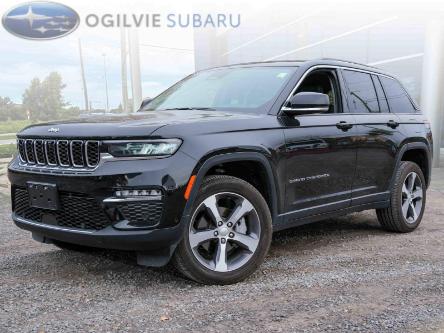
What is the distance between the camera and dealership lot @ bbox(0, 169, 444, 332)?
3.18 metres

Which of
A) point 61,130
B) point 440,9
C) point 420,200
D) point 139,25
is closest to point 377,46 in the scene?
point 440,9

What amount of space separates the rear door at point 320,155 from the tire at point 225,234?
0.46 meters

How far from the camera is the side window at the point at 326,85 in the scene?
4867mm

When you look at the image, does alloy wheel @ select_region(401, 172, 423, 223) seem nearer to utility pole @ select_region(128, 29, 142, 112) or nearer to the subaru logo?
utility pole @ select_region(128, 29, 142, 112)

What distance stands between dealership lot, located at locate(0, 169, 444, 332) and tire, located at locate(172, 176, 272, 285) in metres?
0.13

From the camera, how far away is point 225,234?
12.6ft

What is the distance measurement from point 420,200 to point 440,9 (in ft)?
25.2

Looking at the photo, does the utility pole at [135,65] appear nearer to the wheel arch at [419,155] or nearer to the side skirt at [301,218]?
the wheel arch at [419,155]

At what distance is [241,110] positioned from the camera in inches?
171

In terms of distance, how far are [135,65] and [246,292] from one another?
1182cm

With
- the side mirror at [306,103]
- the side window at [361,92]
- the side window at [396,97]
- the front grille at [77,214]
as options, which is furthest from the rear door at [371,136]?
the front grille at [77,214]

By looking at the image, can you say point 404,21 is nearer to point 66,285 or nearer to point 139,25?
point 139,25

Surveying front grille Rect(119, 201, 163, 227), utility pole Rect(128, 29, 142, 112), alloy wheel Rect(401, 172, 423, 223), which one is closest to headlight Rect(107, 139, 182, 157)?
front grille Rect(119, 201, 163, 227)

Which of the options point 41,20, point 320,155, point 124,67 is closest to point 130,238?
point 320,155
